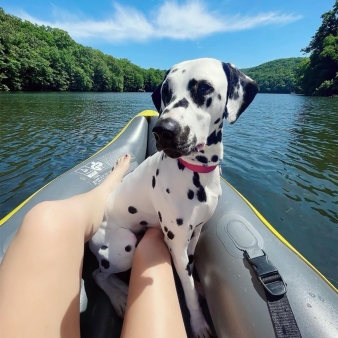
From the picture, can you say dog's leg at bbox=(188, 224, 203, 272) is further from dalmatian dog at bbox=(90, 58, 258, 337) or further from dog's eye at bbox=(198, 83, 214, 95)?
dog's eye at bbox=(198, 83, 214, 95)

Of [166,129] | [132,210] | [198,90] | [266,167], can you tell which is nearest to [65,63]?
[266,167]

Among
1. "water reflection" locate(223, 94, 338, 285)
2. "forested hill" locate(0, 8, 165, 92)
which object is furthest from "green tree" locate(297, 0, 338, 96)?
"forested hill" locate(0, 8, 165, 92)

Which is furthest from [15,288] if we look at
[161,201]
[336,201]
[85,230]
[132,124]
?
[336,201]

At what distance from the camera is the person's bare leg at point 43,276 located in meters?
0.98

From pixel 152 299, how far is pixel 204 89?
49.5 inches

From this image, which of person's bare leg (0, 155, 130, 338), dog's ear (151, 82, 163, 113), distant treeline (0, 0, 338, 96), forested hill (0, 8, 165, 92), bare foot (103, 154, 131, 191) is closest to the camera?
person's bare leg (0, 155, 130, 338)

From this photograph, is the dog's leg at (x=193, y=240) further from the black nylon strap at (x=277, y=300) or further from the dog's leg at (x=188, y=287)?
the black nylon strap at (x=277, y=300)

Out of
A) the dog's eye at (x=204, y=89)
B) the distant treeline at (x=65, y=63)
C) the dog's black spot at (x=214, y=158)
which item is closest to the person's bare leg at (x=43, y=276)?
the dog's black spot at (x=214, y=158)

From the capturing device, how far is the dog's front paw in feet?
5.41

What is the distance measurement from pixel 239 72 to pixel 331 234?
11.1 ft

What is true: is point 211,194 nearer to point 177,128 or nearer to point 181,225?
point 181,225

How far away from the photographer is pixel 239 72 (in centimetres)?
164

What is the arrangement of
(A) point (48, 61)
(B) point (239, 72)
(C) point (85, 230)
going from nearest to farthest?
(C) point (85, 230)
(B) point (239, 72)
(A) point (48, 61)

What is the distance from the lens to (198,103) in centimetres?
141
